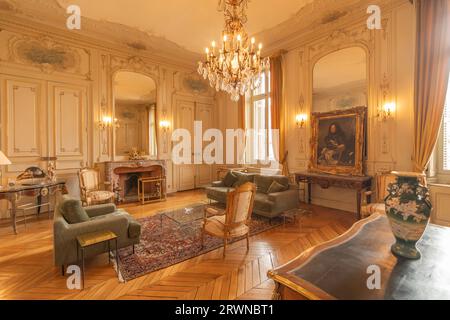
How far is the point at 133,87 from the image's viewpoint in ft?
21.4

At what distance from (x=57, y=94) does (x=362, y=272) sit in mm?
6652

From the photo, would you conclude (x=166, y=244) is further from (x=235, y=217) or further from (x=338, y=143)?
(x=338, y=143)

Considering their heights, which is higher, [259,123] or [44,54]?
[44,54]

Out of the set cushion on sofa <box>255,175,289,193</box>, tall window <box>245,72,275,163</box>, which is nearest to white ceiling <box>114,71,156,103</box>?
tall window <box>245,72,275,163</box>

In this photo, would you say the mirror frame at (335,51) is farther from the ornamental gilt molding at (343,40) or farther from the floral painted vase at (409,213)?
the floral painted vase at (409,213)

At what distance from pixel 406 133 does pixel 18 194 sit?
24.3 feet

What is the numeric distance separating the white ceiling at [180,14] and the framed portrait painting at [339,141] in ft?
8.05

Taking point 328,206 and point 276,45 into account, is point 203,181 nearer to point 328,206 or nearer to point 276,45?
point 328,206

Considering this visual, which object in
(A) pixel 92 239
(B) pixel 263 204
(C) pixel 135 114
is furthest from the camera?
(C) pixel 135 114

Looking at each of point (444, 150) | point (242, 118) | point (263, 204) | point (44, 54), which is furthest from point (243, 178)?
point (44, 54)

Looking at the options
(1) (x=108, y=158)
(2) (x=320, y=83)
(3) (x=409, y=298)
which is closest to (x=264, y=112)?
(2) (x=320, y=83)

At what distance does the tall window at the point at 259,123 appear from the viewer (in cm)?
665

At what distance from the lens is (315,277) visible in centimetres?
117

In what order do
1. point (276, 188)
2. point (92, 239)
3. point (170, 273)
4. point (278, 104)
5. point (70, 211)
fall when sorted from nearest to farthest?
point (92, 239)
point (170, 273)
point (70, 211)
point (276, 188)
point (278, 104)
